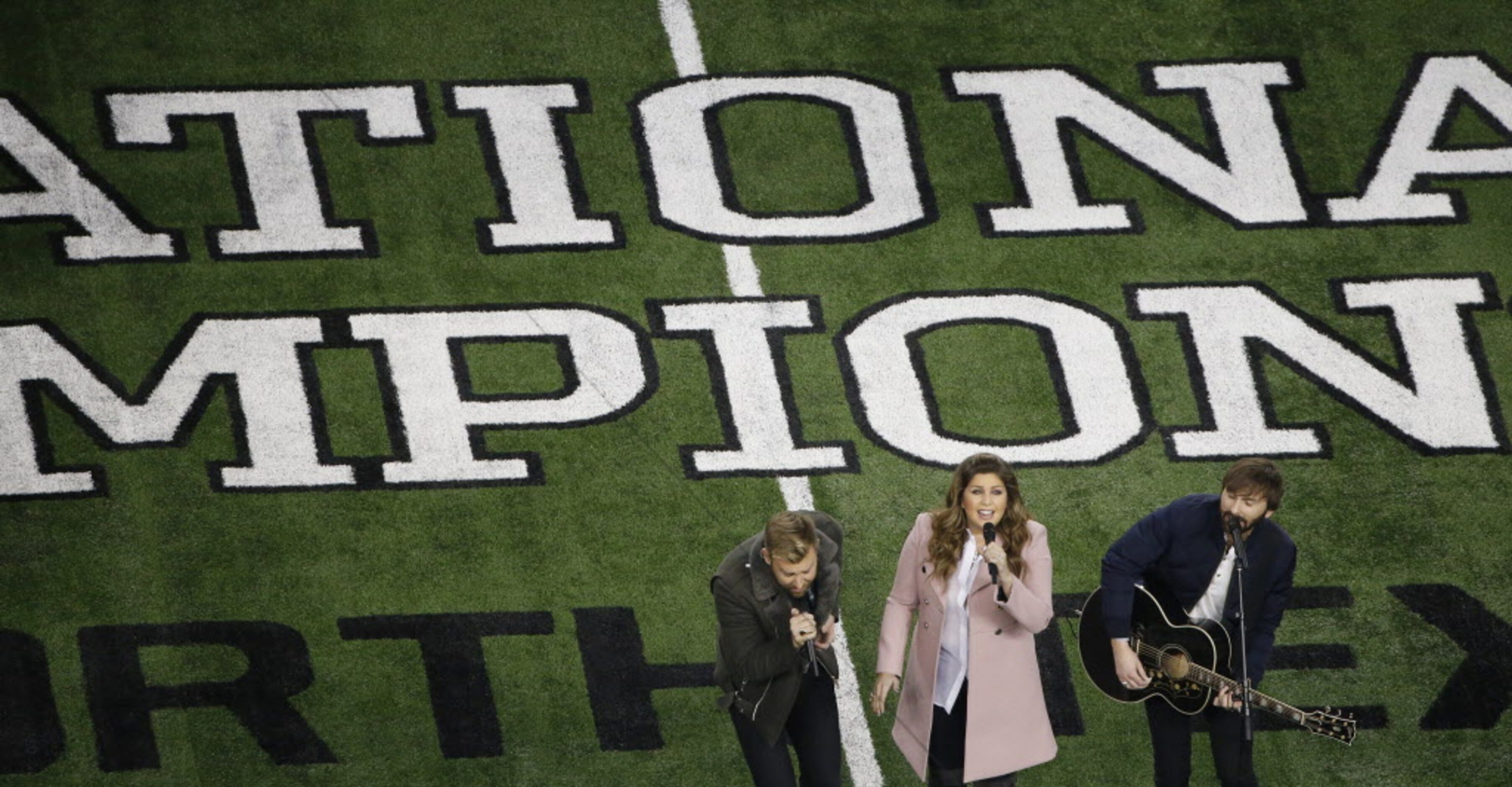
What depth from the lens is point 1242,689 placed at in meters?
6.18

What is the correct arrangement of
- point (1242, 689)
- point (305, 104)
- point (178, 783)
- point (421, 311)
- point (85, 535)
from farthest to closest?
point (305, 104) < point (421, 311) < point (85, 535) < point (178, 783) < point (1242, 689)

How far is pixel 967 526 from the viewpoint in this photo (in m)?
6.17

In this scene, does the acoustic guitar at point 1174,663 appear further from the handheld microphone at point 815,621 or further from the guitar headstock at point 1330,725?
the handheld microphone at point 815,621

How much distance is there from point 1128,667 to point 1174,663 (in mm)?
182

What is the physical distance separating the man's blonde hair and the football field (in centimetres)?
200

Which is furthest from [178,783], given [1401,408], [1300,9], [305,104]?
[1300,9]

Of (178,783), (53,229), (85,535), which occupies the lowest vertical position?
(178,783)

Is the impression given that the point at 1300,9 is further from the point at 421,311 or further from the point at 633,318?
the point at 421,311

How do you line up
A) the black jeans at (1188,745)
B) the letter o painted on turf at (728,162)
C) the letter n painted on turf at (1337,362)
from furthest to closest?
the letter o painted on turf at (728,162)
the letter n painted on turf at (1337,362)
the black jeans at (1188,745)

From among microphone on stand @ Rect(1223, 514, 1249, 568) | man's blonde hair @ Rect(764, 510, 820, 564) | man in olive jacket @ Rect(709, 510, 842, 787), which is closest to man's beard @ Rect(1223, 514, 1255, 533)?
microphone on stand @ Rect(1223, 514, 1249, 568)

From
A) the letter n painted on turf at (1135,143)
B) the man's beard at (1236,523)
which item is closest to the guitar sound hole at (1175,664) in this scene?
the man's beard at (1236,523)

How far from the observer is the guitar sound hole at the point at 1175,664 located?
637 cm

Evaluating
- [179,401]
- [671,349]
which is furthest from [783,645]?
[179,401]

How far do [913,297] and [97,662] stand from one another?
394 cm
